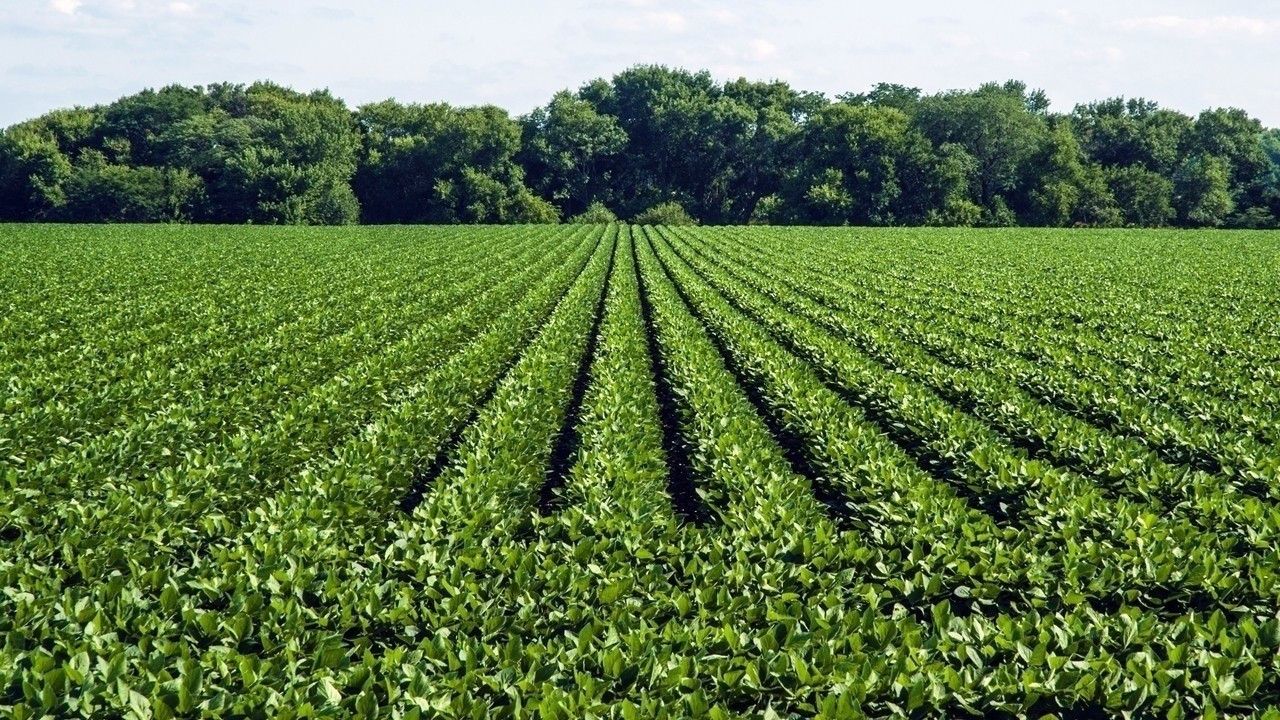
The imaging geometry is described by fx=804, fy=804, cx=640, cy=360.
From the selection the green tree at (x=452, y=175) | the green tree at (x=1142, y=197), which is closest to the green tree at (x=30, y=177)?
the green tree at (x=452, y=175)

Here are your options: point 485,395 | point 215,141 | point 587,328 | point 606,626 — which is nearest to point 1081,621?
point 606,626

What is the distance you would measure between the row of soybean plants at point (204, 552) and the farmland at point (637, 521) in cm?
3

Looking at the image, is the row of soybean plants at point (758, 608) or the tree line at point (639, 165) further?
the tree line at point (639, 165)

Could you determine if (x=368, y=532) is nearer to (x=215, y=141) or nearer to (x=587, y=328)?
(x=587, y=328)

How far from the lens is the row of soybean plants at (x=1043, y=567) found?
4.45m

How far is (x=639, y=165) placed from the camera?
316 feet

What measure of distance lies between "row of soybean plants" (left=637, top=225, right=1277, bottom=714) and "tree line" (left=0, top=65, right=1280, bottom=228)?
69.3m

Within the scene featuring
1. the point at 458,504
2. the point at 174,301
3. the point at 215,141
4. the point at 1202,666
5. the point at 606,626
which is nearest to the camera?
the point at 1202,666

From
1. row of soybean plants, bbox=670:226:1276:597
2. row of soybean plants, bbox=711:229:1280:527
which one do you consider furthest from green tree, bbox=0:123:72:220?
row of soybean plants, bbox=670:226:1276:597

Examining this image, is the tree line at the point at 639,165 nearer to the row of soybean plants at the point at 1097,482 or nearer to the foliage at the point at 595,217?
the foliage at the point at 595,217

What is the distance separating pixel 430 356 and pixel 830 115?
7404 cm

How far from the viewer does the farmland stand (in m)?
4.38

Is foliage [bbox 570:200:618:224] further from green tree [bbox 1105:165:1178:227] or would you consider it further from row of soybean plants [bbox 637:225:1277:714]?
row of soybean plants [bbox 637:225:1277:714]

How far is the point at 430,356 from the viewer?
14508 millimetres
